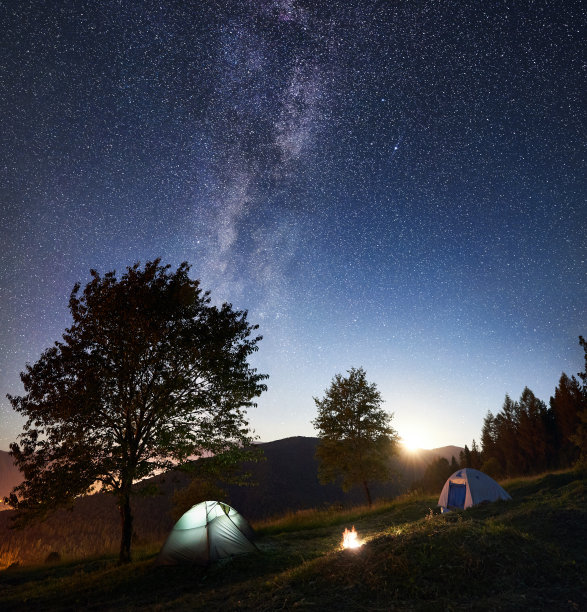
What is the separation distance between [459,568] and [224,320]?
1096 cm

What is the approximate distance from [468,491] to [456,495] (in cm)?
117

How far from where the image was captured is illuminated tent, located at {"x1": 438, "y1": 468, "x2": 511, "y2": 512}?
18.5m

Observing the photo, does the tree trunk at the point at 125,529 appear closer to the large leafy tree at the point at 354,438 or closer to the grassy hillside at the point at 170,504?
the grassy hillside at the point at 170,504

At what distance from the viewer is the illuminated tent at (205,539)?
11.0 m

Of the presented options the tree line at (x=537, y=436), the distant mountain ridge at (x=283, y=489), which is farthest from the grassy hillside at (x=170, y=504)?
the tree line at (x=537, y=436)

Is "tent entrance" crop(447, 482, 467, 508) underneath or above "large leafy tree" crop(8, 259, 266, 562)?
underneath

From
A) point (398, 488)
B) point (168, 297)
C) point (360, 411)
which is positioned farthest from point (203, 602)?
point (398, 488)

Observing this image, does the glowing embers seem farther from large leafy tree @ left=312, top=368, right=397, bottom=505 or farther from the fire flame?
large leafy tree @ left=312, top=368, right=397, bottom=505

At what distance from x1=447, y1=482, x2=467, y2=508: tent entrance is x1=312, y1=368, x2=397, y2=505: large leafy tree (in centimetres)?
578

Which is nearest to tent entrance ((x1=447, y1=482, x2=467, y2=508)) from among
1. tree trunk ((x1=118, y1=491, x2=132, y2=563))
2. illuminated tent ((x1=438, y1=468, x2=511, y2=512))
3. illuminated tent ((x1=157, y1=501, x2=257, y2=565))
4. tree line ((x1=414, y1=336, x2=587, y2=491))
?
illuminated tent ((x1=438, y1=468, x2=511, y2=512))

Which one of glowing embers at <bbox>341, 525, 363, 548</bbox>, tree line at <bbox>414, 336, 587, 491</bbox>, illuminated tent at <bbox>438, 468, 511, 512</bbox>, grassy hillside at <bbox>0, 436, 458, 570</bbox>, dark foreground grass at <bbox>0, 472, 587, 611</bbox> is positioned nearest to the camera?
dark foreground grass at <bbox>0, 472, 587, 611</bbox>

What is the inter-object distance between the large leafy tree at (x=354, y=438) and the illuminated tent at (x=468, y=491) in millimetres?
5684

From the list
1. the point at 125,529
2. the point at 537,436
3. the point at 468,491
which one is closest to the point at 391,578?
the point at 125,529

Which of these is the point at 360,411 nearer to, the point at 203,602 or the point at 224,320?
the point at 224,320
